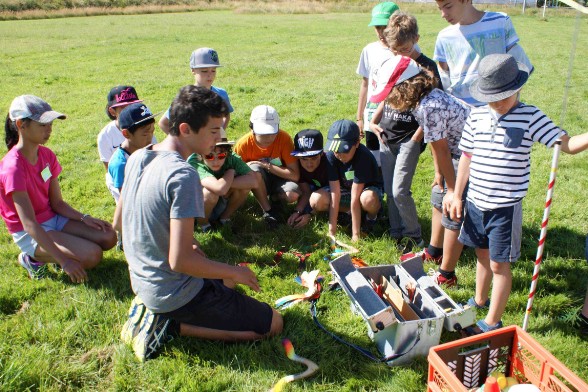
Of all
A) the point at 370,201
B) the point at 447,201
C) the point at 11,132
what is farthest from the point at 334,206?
the point at 11,132

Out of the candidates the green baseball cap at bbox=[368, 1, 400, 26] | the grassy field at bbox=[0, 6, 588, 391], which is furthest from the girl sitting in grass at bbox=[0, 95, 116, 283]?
the green baseball cap at bbox=[368, 1, 400, 26]

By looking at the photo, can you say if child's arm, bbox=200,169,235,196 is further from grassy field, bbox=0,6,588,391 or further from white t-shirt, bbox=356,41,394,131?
white t-shirt, bbox=356,41,394,131

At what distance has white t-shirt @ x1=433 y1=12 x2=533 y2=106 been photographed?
3.75 meters

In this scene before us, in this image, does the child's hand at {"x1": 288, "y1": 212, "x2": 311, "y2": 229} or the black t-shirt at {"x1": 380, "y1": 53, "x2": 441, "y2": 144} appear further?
the child's hand at {"x1": 288, "y1": 212, "x2": 311, "y2": 229}

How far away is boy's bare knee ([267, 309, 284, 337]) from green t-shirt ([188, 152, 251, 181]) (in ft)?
5.88

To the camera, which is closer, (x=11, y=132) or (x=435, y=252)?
(x=11, y=132)

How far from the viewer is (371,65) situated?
16.6 feet

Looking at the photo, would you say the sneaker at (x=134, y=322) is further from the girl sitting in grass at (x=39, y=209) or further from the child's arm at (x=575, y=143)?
the child's arm at (x=575, y=143)

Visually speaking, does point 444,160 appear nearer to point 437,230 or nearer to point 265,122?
point 437,230

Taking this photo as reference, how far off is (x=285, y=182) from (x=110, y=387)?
9.27 feet

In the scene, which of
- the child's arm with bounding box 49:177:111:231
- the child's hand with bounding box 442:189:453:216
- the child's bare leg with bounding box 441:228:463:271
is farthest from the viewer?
the child's arm with bounding box 49:177:111:231

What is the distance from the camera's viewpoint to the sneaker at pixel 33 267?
4.08 m

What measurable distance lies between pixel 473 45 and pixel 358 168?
149cm

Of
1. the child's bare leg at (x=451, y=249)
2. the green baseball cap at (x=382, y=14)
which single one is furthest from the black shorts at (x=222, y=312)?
the green baseball cap at (x=382, y=14)
